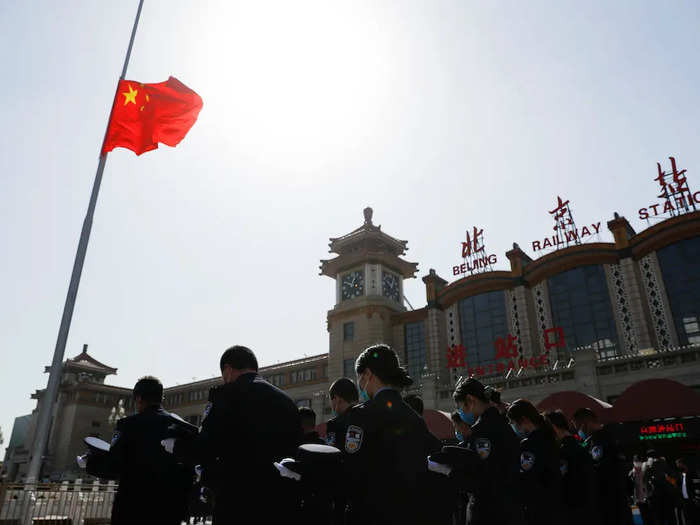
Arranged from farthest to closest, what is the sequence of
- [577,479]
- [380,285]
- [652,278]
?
[380,285], [652,278], [577,479]

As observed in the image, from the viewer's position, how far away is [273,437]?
290 centimetres

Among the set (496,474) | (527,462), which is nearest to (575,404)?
(527,462)

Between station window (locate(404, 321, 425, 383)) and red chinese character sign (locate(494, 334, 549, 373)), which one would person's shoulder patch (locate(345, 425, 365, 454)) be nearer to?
red chinese character sign (locate(494, 334, 549, 373))

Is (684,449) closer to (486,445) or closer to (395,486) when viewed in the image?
(486,445)

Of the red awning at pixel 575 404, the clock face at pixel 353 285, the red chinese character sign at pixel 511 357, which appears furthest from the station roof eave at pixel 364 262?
the red awning at pixel 575 404

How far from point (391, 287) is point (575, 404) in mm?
17431

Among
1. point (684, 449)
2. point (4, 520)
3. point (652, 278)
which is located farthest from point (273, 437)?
point (652, 278)

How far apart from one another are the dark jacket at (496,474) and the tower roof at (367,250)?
1048 inches

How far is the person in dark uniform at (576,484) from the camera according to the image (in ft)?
13.5

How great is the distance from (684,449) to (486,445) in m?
15.4

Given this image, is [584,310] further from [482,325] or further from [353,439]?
[353,439]

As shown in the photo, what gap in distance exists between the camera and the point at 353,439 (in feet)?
8.07

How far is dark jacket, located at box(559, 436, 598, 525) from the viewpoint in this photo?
4113 mm

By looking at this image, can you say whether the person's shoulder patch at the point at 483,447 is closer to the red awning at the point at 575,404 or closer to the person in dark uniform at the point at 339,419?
the person in dark uniform at the point at 339,419
